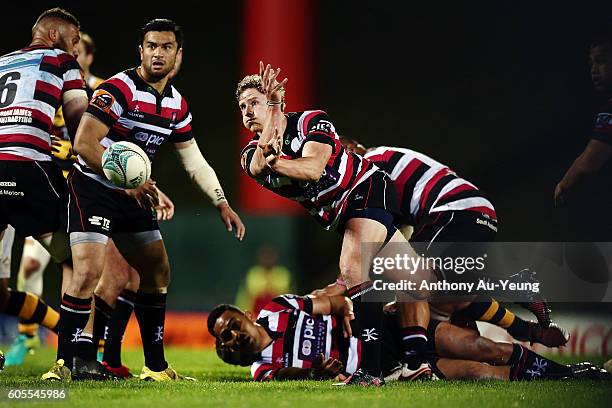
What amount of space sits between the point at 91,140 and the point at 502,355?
2.40 meters

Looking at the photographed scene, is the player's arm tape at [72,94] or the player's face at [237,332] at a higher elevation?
the player's arm tape at [72,94]

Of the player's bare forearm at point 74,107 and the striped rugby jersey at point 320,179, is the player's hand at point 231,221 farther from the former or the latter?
the player's bare forearm at point 74,107

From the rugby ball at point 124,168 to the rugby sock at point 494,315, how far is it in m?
2.01

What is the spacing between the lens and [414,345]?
14.5 feet

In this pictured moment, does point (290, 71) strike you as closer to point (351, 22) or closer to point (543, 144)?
point (351, 22)

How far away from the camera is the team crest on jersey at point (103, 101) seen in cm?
430

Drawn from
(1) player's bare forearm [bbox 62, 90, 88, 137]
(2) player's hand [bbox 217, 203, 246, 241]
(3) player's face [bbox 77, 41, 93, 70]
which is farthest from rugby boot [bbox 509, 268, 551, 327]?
(3) player's face [bbox 77, 41, 93, 70]

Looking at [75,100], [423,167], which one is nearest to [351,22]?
[423,167]

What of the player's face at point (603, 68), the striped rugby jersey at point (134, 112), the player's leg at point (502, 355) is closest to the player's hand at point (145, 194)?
the striped rugby jersey at point (134, 112)

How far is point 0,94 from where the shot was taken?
4.45 m

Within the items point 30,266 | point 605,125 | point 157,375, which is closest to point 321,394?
point 157,375

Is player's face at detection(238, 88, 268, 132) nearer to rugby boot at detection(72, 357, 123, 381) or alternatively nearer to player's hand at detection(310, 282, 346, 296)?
player's hand at detection(310, 282, 346, 296)

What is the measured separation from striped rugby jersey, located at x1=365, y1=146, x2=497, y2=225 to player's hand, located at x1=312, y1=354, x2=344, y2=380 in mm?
965

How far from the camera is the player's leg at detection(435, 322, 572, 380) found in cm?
449
